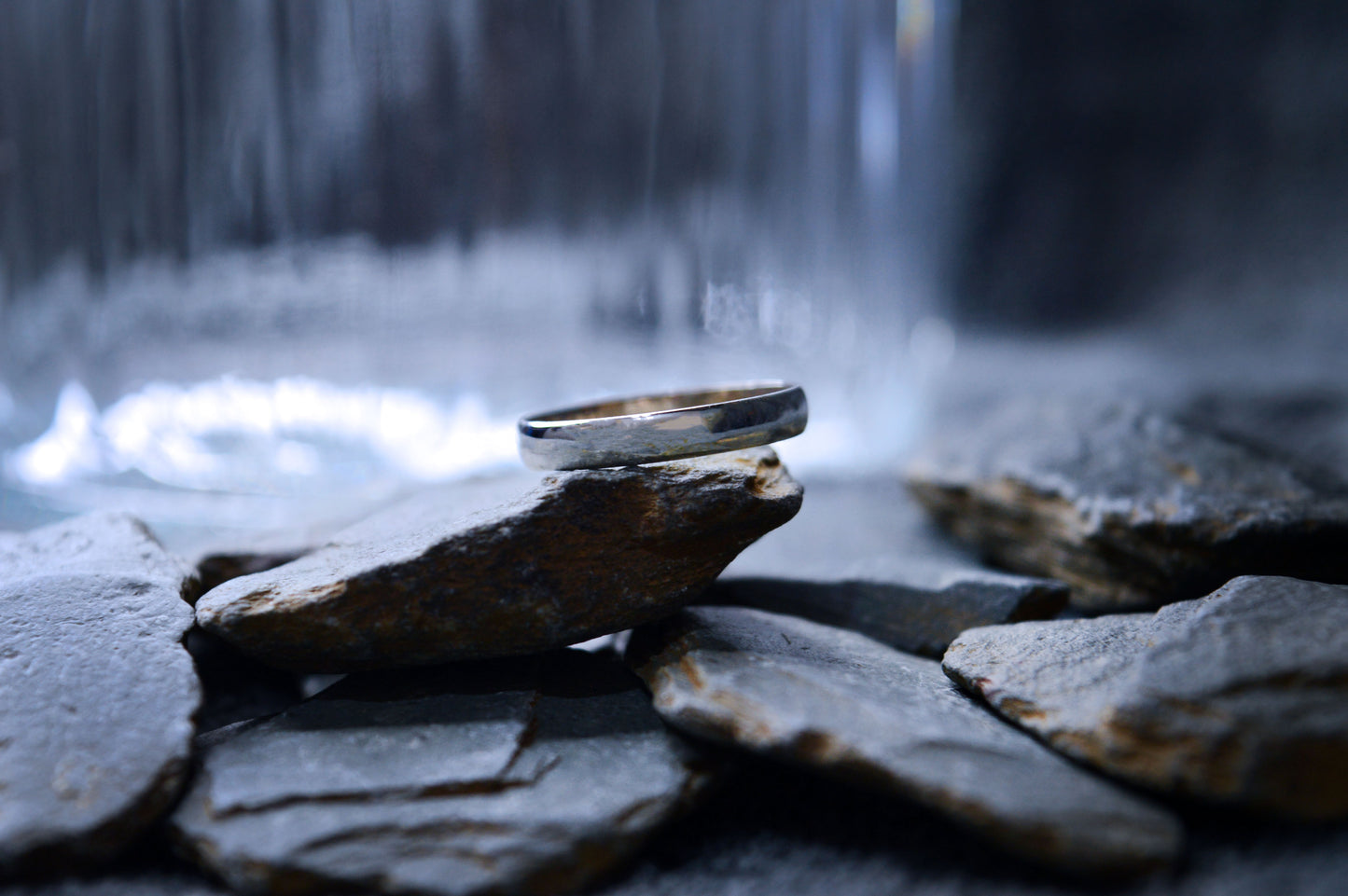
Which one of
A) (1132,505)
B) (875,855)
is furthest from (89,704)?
(1132,505)

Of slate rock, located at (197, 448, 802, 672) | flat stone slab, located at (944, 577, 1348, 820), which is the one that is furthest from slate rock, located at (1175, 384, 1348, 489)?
slate rock, located at (197, 448, 802, 672)

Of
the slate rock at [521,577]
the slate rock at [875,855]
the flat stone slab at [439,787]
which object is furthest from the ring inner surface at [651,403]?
the slate rock at [875,855]

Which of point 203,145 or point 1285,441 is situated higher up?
point 203,145

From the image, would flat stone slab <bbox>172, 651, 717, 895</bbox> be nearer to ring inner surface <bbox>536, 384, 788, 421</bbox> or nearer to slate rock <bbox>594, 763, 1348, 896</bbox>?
slate rock <bbox>594, 763, 1348, 896</bbox>

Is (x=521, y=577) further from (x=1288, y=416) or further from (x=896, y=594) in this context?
(x=1288, y=416)

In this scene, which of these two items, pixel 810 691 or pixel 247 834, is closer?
pixel 247 834

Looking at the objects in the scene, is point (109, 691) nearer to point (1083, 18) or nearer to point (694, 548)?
point (694, 548)

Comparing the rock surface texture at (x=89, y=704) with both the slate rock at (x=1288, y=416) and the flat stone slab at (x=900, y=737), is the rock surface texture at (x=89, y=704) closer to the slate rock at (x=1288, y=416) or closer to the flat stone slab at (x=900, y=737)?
the flat stone slab at (x=900, y=737)

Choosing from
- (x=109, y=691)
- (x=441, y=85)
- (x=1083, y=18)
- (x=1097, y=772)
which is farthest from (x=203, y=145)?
(x=1083, y=18)
